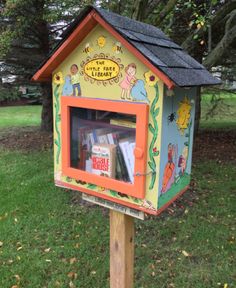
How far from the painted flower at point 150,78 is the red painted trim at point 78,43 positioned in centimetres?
5

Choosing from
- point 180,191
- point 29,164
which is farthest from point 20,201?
point 180,191

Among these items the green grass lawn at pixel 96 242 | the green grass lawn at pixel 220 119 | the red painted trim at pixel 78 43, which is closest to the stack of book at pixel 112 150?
the red painted trim at pixel 78 43

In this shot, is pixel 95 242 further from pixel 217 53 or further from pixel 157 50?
pixel 217 53

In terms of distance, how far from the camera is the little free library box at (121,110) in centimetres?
175

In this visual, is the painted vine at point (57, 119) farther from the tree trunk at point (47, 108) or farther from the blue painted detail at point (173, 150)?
the tree trunk at point (47, 108)

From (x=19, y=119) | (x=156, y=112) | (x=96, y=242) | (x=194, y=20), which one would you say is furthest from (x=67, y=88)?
(x=19, y=119)

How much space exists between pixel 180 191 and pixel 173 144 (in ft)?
1.32

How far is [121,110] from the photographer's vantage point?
5.94 ft

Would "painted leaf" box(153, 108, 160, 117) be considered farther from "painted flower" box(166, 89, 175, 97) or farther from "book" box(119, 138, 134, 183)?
"book" box(119, 138, 134, 183)

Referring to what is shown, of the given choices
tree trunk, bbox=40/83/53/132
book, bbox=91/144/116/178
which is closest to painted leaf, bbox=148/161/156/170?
book, bbox=91/144/116/178

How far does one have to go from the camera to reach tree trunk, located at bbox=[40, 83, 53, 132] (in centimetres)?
784

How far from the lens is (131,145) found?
1918 mm

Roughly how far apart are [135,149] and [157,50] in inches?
21.2

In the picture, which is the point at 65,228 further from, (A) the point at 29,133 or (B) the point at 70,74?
(A) the point at 29,133
